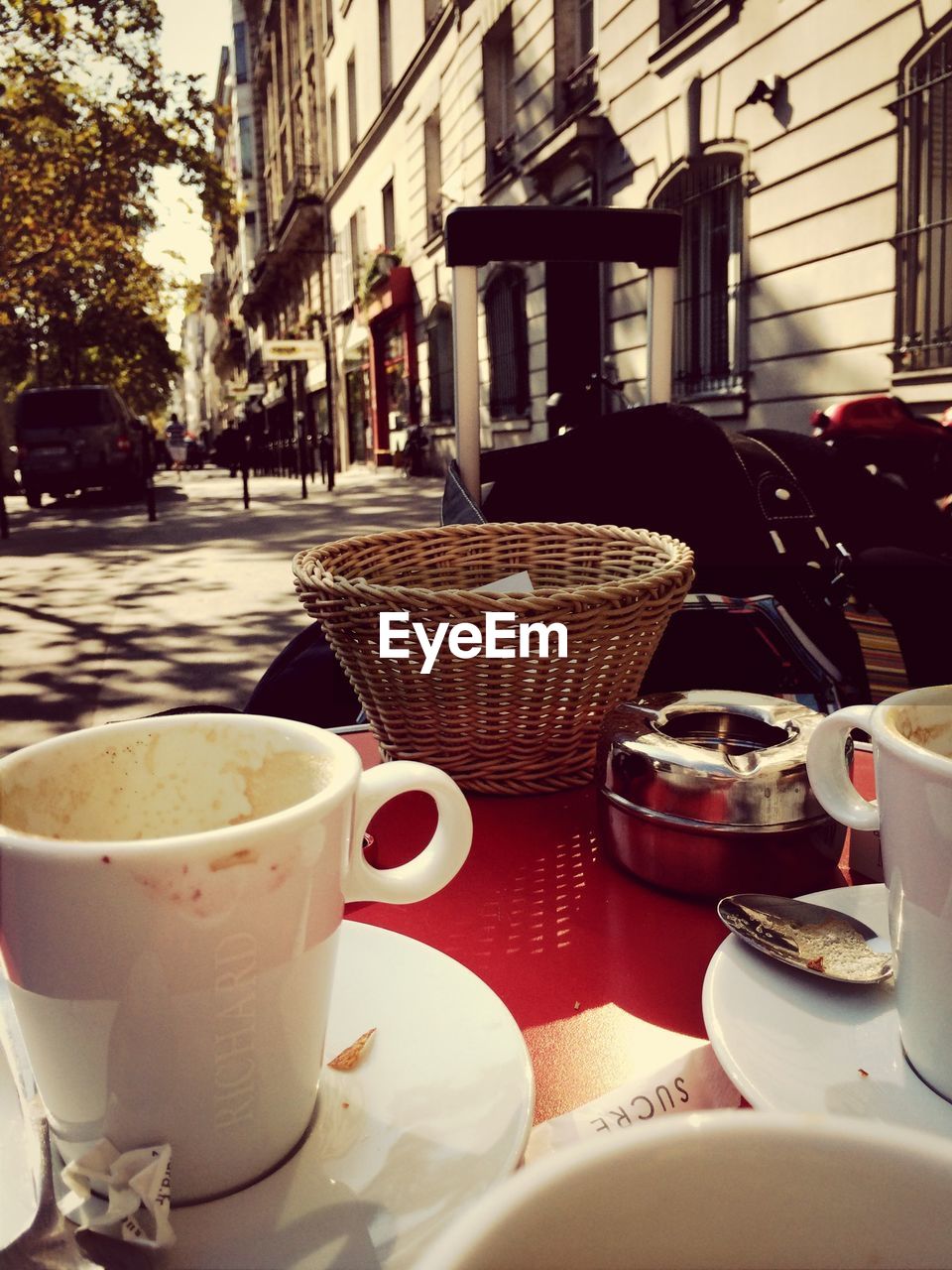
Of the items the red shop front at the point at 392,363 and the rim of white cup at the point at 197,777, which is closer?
the rim of white cup at the point at 197,777

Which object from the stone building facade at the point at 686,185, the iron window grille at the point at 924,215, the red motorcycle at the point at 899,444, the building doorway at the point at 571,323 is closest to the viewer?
the red motorcycle at the point at 899,444

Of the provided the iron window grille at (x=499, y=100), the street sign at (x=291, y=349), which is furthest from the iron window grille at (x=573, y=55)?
the street sign at (x=291, y=349)

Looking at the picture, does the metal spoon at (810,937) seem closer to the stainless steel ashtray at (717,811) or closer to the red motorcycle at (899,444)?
the stainless steel ashtray at (717,811)

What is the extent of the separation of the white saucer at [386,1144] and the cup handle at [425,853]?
2.9 inches

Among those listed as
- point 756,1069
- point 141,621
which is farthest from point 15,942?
point 141,621

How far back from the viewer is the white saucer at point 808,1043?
535 millimetres

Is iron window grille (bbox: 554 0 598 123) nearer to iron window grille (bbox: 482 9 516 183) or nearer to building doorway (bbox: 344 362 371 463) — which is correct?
iron window grille (bbox: 482 9 516 183)

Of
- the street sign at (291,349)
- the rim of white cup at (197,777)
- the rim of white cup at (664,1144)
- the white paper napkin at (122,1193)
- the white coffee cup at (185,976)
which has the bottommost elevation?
the white paper napkin at (122,1193)

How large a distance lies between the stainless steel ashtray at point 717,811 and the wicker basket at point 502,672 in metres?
0.13

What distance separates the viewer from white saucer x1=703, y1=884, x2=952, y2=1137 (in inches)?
21.0

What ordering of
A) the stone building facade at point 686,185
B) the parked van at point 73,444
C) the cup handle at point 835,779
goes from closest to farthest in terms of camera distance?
the cup handle at point 835,779 → the stone building facade at point 686,185 → the parked van at point 73,444

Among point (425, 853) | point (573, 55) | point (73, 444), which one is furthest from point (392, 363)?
point (425, 853)

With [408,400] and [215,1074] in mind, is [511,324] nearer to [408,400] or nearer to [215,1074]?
[408,400]

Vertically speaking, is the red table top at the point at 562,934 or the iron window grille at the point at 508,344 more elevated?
the iron window grille at the point at 508,344
